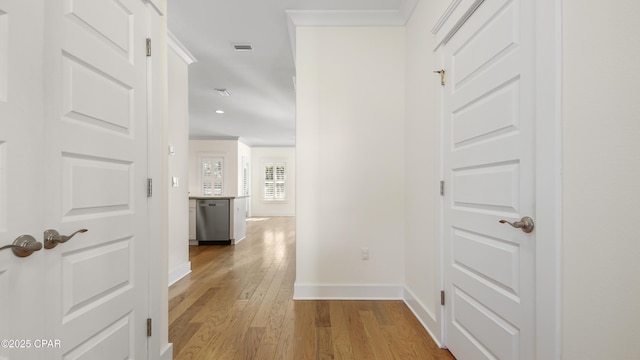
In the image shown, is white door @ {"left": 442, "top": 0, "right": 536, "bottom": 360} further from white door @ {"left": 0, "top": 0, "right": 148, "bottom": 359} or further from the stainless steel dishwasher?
the stainless steel dishwasher

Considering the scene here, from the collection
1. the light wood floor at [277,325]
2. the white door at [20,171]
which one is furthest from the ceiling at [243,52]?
the light wood floor at [277,325]

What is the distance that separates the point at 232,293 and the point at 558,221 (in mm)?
2801

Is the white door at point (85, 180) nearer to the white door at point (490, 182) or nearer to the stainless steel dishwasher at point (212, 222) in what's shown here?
the white door at point (490, 182)

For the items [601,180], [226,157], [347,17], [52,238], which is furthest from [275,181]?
[601,180]

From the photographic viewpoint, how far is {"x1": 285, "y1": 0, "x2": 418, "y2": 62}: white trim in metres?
2.87

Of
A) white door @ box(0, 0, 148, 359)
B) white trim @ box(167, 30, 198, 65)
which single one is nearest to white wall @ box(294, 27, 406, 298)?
white trim @ box(167, 30, 198, 65)

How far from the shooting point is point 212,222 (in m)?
5.73

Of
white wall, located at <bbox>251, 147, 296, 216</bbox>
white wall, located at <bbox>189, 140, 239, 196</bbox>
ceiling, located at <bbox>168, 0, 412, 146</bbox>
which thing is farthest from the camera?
white wall, located at <bbox>251, 147, 296, 216</bbox>

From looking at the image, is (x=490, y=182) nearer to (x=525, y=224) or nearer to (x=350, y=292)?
(x=525, y=224)

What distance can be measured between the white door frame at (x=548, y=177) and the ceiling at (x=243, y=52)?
6.30 feet

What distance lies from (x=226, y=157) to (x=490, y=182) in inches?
385

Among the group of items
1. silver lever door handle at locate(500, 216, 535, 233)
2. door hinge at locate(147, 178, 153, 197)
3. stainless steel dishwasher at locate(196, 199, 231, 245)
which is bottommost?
stainless steel dishwasher at locate(196, 199, 231, 245)

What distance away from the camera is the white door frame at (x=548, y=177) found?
1.05 meters

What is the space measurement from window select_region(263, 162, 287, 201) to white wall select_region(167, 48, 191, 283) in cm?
851
